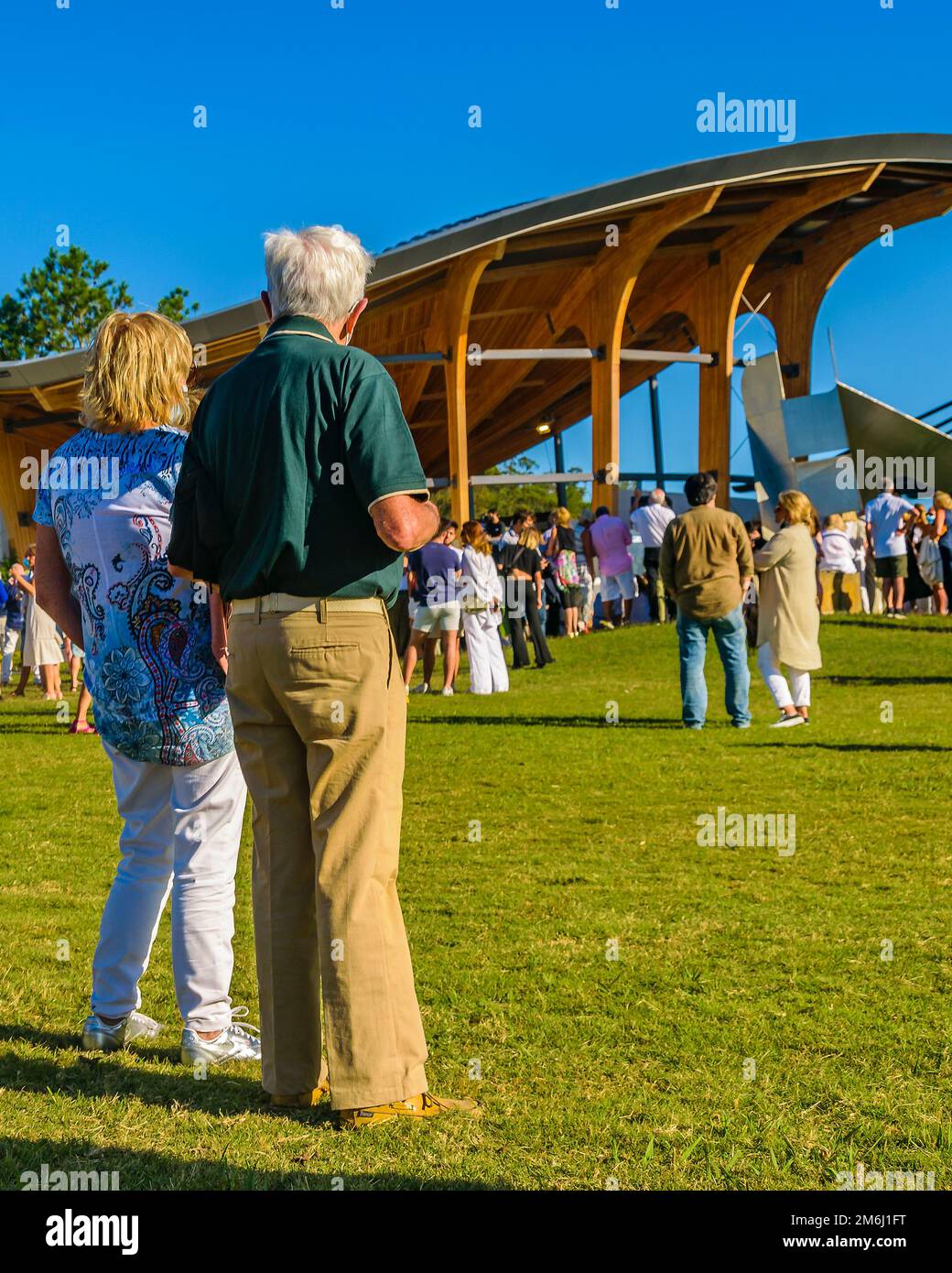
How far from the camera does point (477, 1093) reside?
3.44 m

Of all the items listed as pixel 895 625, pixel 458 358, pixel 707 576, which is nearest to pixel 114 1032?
pixel 707 576

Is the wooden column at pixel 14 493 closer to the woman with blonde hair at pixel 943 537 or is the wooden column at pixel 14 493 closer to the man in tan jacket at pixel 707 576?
the woman with blonde hair at pixel 943 537

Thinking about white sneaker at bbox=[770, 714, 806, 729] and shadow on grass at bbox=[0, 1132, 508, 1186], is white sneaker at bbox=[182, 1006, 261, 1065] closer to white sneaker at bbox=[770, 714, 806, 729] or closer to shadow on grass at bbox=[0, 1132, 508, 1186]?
shadow on grass at bbox=[0, 1132, 508, 1186]

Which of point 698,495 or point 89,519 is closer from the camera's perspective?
point 89,519

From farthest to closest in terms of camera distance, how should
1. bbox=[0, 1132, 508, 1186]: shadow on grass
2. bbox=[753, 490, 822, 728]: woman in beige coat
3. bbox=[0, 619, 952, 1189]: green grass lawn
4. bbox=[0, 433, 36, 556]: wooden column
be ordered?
bbox=[0, 433, 36, 556]: wooden column < bbox=[753, 490, 822, 728]: woman in beige coat < bbox=[0, 619, 952, 1189]: green grass lawn < bbox=[0, 1132, 508, 1186]: shadow on grass

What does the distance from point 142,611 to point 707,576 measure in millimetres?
7577

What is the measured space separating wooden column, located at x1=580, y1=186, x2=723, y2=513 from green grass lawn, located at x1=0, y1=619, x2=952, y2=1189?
56.5 ft

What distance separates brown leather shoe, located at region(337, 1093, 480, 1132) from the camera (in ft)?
10.4

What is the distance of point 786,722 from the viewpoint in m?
11.3

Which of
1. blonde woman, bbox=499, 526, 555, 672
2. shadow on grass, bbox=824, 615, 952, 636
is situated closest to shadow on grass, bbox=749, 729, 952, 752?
blonde woman, bbox=499, 526, 555, 672

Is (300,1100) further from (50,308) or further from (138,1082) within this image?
(50,308)
